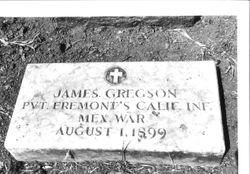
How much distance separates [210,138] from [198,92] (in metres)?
0.46

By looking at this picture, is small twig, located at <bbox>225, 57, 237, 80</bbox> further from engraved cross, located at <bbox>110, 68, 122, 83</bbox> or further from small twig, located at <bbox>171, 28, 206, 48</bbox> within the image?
engraved cross, located at <bbox>110, 68, 122, 83</bbox>

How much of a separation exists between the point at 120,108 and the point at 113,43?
1242 mm

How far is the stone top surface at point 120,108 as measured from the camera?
3.18m

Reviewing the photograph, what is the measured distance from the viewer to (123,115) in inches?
131

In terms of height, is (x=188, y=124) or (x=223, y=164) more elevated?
(x=188, y=124)

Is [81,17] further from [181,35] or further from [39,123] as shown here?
[39,123]

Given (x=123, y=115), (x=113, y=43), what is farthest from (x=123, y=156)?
(x=113, y=43)

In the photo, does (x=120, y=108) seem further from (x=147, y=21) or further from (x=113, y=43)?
(x=147, y=21)

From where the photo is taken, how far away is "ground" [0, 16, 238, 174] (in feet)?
13.6

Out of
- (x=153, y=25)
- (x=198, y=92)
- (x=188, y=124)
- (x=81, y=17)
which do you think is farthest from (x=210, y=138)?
(x=81, y=17)

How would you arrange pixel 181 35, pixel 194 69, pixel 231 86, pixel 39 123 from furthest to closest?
pixel 181 35
pixel 231 86
pixel 194 69
pixel 39 123

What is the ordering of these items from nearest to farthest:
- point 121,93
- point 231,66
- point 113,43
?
point 121,93, point 231,66, point 113,43

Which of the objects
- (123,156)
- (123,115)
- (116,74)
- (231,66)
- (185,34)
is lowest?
(123,156)

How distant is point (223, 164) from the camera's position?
336 cm
